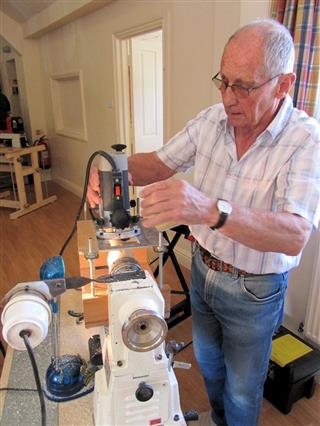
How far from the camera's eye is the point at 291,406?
1.65 metres

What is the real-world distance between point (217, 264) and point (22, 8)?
530 cm

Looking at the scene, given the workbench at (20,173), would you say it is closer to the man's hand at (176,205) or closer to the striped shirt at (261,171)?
the striped shirt at (261,171)

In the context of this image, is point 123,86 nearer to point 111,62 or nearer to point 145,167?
point 111,62

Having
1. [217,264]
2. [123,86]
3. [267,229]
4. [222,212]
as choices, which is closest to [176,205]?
[222,212]

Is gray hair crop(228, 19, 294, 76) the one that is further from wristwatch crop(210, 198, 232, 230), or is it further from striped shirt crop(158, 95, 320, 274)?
wristwatch crop(210, 198, 232, 230)

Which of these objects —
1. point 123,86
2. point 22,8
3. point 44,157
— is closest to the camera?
point 123,86

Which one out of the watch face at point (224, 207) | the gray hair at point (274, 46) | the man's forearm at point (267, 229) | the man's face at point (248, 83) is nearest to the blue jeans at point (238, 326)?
the man's forearm at point (267, 229)

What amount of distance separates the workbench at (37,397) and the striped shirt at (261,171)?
0.79 meters

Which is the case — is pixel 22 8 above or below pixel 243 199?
above

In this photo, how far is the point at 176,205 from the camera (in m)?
0.76

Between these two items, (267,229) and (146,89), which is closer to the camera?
(267,229)

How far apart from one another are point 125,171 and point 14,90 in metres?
6.31

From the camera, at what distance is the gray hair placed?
2.87 feet

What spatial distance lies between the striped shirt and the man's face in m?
0.05
